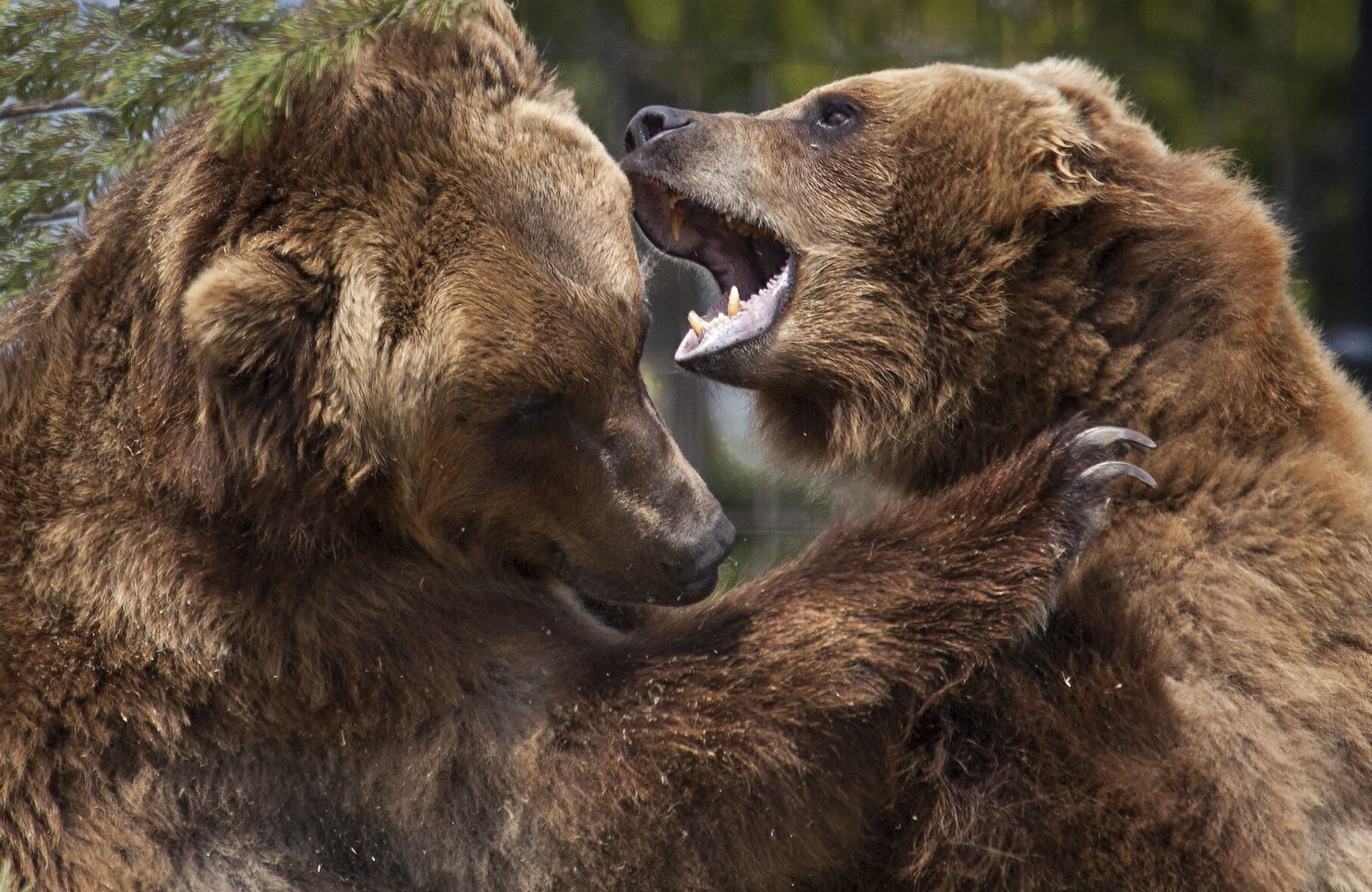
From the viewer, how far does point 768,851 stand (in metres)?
3.24

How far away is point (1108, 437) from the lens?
3.45 meters

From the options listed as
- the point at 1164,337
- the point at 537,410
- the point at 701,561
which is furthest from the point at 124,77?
the point at 1164,337

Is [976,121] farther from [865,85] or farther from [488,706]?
[488,706]

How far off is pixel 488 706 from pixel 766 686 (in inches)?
23.7

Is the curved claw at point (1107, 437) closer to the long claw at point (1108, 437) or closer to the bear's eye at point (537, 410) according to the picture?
the long claw at point (1108, 437)

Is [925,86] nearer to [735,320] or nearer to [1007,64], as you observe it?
[735,320]

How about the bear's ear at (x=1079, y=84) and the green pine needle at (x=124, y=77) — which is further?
the bear's ear at (x=1079, y=84)

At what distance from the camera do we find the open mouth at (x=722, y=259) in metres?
4.13

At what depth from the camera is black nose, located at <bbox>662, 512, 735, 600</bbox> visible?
340 cm

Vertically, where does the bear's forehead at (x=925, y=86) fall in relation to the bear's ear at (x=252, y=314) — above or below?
above

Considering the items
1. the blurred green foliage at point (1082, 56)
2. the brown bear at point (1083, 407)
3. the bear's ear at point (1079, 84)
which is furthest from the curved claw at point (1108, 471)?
the blurred green foliage at point (1082, 56)

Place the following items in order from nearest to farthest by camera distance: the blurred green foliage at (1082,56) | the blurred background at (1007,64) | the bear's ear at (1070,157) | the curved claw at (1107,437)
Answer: the curved claw at (1107,437), the bear's ear at (1070,157), the blurred background at (1007,64), the blurred green foliage at (1082,56)

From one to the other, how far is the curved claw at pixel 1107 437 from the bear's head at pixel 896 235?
359 mm

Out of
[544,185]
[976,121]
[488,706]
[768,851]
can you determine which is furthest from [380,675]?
[976,121]
